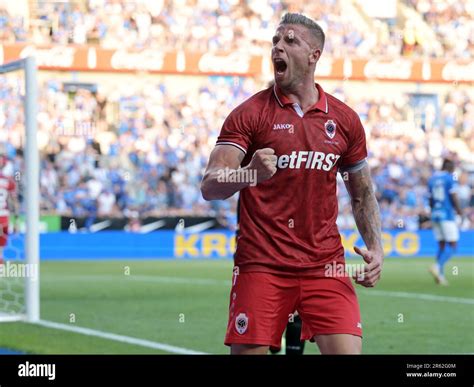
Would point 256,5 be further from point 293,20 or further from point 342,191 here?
point 293,20

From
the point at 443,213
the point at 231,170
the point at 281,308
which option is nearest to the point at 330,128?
the point at 231,170

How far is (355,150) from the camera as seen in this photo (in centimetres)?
583

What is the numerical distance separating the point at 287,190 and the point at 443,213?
1392cm

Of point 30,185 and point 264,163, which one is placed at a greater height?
point 264,163

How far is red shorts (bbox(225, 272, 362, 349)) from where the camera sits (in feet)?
17.8

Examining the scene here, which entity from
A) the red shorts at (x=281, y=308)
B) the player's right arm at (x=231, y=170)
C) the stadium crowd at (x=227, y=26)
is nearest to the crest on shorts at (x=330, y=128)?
the player's right arm at (x=231, y=170)

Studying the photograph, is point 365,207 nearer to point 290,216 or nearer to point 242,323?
point 290,216

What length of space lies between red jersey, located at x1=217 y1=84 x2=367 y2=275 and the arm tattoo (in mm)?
316

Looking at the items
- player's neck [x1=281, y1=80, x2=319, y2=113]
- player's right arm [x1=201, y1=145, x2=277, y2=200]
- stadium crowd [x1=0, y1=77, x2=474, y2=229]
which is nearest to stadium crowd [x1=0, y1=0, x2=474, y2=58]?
stadium crowd [x1=0, y1=77, x2=474, y2=229]

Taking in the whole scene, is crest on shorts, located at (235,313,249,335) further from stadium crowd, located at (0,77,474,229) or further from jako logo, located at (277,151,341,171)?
stadium crowd, located at (0,77,474,229)

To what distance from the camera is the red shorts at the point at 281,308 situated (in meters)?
5.43
